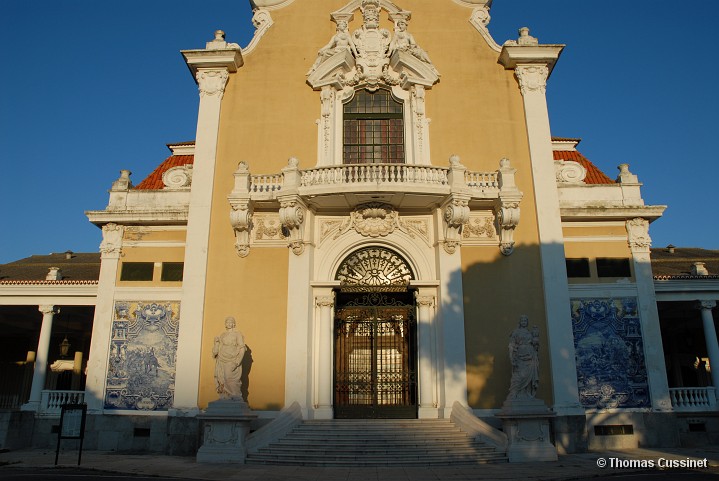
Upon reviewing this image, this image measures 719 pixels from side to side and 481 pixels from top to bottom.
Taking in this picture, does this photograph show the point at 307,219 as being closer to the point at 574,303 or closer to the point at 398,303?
the point at 398,303

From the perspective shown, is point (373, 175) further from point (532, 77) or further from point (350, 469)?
point (350, 469)

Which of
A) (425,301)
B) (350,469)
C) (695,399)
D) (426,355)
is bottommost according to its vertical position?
(350,469)

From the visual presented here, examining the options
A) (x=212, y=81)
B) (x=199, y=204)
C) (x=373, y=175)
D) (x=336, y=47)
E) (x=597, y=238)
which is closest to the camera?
(x=373, y=175)

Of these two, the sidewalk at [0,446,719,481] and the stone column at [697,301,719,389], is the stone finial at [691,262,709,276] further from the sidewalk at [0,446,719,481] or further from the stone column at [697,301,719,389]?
the sidewalk at [0,446,719,481]

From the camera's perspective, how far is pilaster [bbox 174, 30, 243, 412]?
14.5 metres

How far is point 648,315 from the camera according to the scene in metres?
15.2

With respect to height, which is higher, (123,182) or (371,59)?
(371,59)

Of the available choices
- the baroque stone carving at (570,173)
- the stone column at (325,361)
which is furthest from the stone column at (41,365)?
the baroque stone carving at (570,173)

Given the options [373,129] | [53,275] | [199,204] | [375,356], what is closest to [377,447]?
[375,356]

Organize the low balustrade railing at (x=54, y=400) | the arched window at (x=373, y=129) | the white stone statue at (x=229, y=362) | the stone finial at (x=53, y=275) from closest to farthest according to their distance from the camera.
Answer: the white stone statue at (x=229, y=362) < the low balustrade railing at (x=54, y=400) < the arched window at (x=373, y=129) < the stone finial at (x=53, y=275)

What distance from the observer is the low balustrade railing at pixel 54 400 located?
1580cm

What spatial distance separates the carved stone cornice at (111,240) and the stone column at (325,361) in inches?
235

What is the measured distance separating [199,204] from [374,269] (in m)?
5.15

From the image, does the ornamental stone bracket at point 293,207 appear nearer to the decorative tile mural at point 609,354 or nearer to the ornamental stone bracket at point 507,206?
the ornamental stone bracket at point 507,206
